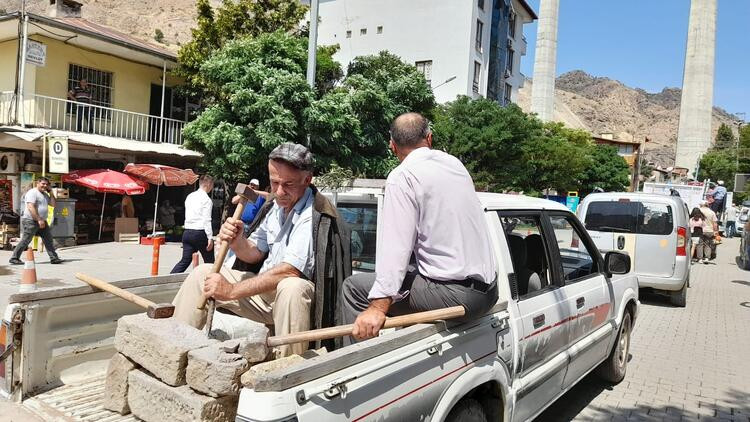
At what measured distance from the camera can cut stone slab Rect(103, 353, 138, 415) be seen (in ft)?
8.26

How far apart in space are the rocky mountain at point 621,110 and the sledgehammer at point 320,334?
129 metres

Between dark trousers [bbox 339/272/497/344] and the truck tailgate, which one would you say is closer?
the truck tailgate

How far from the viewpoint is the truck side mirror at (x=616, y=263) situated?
15.4ft

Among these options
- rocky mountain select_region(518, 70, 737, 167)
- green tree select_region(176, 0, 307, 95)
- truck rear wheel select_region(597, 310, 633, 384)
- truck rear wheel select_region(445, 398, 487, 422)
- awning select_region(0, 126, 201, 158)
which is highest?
rocky mountain select_region(518, 70, 737, 167)

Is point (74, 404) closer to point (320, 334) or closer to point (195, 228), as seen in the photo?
point (320, 334)

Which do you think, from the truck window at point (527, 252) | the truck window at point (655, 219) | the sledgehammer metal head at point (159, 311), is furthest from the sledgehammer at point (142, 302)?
the truck window at point (655, 219)

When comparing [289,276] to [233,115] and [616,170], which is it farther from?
[616,170]

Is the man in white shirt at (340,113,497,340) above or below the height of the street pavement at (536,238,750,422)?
above

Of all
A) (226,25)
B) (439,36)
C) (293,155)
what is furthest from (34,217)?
(439,36)

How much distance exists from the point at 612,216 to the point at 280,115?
326 inches

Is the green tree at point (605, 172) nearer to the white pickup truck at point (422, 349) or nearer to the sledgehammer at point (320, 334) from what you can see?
the white pickup truck at point (422, 349)

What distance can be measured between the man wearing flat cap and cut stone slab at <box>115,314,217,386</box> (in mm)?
466

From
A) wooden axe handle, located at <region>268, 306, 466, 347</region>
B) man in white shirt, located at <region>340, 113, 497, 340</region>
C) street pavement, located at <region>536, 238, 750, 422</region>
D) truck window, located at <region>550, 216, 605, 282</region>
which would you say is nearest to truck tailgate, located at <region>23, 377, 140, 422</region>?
wooden axe handle, located at <region>268, 306, 466, 347</region>

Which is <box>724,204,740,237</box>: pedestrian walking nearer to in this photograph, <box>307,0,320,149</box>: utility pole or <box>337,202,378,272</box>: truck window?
<box>307,0,320,149</box>: utility pole
